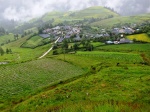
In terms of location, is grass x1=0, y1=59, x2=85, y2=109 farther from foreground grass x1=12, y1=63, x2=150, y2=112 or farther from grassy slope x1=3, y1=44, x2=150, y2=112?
foreground grass x1=12, y1=63, x2=150, y2=112

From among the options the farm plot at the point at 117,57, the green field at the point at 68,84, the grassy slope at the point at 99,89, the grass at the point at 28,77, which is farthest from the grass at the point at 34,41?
the grassy slope at the point at 99,89

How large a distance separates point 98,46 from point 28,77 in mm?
55601

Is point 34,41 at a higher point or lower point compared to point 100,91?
higher

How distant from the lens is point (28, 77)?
51750 mm

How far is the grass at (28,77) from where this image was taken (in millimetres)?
39022

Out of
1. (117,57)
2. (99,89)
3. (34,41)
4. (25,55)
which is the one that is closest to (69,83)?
(99,89)

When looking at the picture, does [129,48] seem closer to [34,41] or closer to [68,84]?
[68,84]

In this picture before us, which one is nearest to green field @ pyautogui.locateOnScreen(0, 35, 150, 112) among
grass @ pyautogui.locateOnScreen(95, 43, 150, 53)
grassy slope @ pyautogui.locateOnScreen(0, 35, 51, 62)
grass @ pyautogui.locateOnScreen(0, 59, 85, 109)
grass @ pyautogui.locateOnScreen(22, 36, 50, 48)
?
grass @ pyautogui.locateOnScreen(0, 59, 85, 109)

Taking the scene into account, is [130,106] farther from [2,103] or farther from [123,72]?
[123,72]

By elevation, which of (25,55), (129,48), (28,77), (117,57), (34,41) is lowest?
(25,55)

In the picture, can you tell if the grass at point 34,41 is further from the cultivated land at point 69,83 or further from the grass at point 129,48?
the cultivated land at point 69,83

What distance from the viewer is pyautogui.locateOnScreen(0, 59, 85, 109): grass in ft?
128

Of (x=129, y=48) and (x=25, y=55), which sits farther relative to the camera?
(x=25, y=55)

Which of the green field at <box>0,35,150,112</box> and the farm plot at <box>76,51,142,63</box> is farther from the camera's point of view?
the farm plot at <box>76,51,142,63</box>
